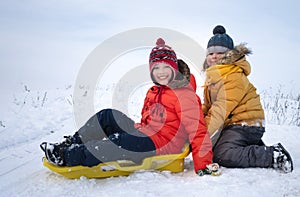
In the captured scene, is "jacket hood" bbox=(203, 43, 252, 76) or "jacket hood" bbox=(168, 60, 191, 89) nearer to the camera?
"jacket hood" bbox=(168, 60, 191, 89)

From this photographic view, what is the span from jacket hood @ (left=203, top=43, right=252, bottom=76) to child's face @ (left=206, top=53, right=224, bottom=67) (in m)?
0.20

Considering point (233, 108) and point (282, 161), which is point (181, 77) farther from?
point (282, 161)

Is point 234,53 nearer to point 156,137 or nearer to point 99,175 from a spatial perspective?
point 156,137

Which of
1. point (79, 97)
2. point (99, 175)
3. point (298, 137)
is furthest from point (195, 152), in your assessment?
point (79, 97)

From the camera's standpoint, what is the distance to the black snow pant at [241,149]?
2547 mm

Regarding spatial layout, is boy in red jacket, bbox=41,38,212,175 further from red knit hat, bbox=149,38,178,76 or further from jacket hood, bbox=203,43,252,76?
jacket hood, bbox=203,43,252,76

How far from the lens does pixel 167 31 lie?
12.2ft

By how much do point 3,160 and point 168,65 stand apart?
182 centimetres

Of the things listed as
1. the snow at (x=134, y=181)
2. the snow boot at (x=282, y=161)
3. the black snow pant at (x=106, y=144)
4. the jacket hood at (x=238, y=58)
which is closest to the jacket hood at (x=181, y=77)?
the jacket hood at (x=238, y=58)

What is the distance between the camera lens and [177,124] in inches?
105

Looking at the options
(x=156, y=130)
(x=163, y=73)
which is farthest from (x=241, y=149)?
(x=163, y=73)

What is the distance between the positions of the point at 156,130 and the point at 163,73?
0.55m

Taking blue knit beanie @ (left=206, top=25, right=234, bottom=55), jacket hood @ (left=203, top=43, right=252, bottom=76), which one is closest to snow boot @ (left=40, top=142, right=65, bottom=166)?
jacket hood @ (left=203, top=43, right=252, bottom=76)

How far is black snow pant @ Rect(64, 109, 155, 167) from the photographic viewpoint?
2342 millimetres
